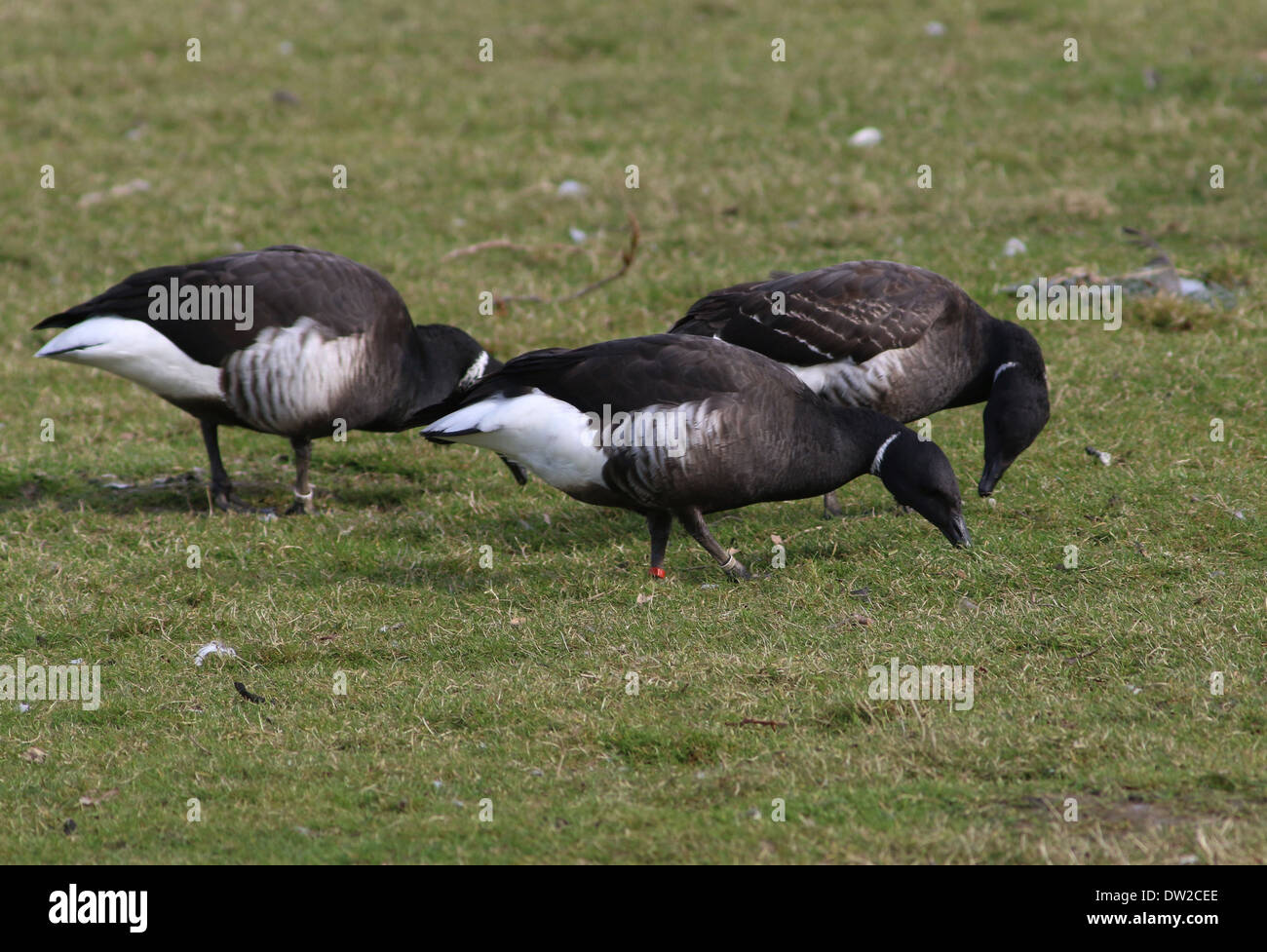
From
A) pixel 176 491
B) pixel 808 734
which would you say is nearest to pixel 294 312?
pixel 176 491

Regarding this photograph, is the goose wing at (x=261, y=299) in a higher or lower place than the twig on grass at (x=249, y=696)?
higher

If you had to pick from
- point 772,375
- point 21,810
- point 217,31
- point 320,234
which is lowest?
point 21,810

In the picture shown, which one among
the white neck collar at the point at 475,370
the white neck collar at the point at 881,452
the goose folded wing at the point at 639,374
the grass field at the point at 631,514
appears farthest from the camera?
the white neck collar at the point at 475,370

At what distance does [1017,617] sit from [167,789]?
3.86 meters

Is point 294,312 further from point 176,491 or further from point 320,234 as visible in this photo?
point 320,234

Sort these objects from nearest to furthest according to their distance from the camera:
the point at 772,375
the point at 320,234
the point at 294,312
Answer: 1. the point at 772,375
2. the point at 294,312
3. the point at 320,234

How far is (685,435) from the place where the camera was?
A: 23.9 ft

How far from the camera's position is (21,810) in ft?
18.0

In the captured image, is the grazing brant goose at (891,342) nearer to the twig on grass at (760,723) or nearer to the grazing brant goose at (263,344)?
the grazing brant goose at (263,344)

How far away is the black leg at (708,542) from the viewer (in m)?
7.62
